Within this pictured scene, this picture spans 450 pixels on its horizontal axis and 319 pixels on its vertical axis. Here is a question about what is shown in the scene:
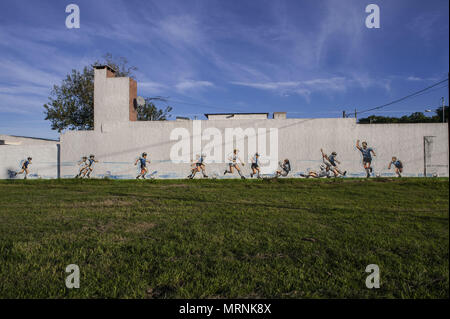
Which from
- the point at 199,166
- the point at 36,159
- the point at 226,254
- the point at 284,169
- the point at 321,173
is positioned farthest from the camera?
the point at 36,159

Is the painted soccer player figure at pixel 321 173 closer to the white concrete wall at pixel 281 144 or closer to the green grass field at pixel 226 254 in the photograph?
the white concrete wall at pixel 281 144

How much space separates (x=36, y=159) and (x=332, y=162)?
69.8 feet

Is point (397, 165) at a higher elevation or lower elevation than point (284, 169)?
higher

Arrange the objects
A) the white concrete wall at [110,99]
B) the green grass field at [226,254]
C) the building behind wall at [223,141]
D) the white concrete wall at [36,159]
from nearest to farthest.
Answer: the green grass field at [226,254]
the building behind wall at [223,141]
the white concrete wall at [110,99]
the white concrete wall at [36,159]

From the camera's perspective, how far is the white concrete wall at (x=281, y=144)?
16.0 metres

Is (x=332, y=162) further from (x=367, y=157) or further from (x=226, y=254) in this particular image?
(x=226, y=254)

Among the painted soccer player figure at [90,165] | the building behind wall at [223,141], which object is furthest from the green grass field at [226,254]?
the painted soccer player figure at [90,165]

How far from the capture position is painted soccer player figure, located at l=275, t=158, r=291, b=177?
54.5 ft

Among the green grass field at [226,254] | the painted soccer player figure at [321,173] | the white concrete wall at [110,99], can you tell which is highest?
the white concrete wall at [110,99]

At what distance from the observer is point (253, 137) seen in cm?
1688

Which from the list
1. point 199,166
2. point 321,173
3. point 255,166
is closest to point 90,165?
point 199,166

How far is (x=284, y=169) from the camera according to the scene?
656 inches

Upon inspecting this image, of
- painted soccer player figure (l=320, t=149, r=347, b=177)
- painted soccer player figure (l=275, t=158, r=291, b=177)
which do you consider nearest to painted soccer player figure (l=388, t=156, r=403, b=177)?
painted soccer player figure (l=320, t=149, r=347, b=177)
